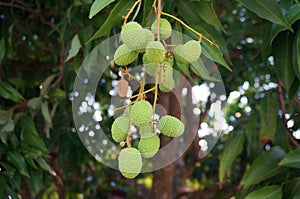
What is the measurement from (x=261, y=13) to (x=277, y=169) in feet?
1.68

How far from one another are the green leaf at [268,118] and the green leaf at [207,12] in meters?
0.51

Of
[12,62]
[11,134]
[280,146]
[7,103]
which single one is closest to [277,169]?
[280,146]

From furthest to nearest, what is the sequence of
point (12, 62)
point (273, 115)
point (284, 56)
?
point (12, 62) → point (273, 115) → point (284, 56)

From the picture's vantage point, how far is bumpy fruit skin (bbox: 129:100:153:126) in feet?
1.76

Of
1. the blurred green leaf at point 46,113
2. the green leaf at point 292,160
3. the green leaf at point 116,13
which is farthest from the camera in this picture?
the blurred green leaf at point 46,113

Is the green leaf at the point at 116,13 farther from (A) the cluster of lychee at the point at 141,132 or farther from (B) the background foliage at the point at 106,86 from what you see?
(A) the cluster of lychee at the point at 141,132

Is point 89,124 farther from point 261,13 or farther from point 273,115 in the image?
point 261,13

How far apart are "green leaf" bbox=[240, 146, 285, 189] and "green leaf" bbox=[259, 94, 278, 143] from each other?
5cm

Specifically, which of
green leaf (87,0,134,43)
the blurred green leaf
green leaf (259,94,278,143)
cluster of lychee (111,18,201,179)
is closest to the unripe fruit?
cluster of lychee (111,18,201,179)

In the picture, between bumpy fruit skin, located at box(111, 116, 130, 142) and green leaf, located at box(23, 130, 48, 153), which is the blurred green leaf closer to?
green leaf, located at box(23, 130, 48, 153)

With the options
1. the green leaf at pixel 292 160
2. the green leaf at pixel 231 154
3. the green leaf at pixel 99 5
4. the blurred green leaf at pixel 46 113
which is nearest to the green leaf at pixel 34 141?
the blurred green leaf at pixel 46 113

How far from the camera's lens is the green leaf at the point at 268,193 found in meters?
1.05

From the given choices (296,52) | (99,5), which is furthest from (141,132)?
(296,52)

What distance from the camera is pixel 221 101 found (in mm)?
1601
